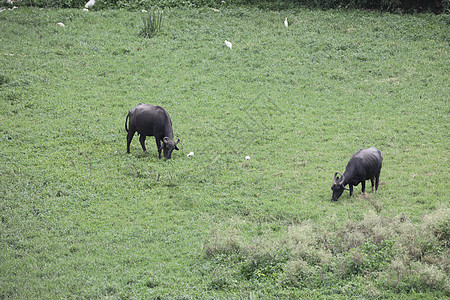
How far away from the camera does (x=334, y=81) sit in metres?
22.3

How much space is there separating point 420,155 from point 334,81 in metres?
7.08

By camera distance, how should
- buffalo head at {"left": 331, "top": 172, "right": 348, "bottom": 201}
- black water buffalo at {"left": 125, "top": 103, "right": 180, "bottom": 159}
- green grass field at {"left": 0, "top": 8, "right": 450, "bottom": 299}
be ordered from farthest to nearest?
black water buffalo at {"left": 125, "top": 103, "right": 180, "bottom": 159} → buffalo head at {"left": 331, "top": 172, "right": 348, "bottom": 201} → green grass field at {"left": 0, "top": 8, "right": 450, "bottom": 299}

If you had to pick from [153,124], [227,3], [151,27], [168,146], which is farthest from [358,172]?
[227,3]

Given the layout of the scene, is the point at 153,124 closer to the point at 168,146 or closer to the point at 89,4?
the point at 168,146

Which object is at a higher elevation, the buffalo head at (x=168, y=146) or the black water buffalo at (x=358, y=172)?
the black water buffalo at (x=358, y=172)

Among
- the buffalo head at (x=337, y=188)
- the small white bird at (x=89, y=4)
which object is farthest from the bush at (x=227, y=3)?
the buffalo head at (x=337, y=188)

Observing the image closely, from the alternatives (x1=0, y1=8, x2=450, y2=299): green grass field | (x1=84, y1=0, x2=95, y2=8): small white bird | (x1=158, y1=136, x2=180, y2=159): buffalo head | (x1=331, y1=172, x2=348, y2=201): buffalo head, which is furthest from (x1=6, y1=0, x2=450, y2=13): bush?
(x1=331, y1=172, x2=348, y2=201): buffalo head

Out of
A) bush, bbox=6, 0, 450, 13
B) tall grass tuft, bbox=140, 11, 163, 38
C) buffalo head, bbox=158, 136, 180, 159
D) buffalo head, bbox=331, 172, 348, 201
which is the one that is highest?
bush, bbox=6, 0, 450, 13

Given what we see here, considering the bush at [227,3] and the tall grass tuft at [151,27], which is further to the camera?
the bush at [227,3]

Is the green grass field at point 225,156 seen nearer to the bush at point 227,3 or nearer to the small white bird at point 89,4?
the bush at point 227,3

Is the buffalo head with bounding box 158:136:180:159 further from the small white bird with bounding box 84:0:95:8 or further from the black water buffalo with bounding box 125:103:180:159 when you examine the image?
the small white bird with bounding box 84:0:95:8

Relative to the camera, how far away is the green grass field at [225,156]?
962 cm

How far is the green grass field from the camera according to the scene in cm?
962

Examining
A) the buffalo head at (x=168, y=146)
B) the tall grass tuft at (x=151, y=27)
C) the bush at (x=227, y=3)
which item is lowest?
the buffalo head at (x=168, y=146)
